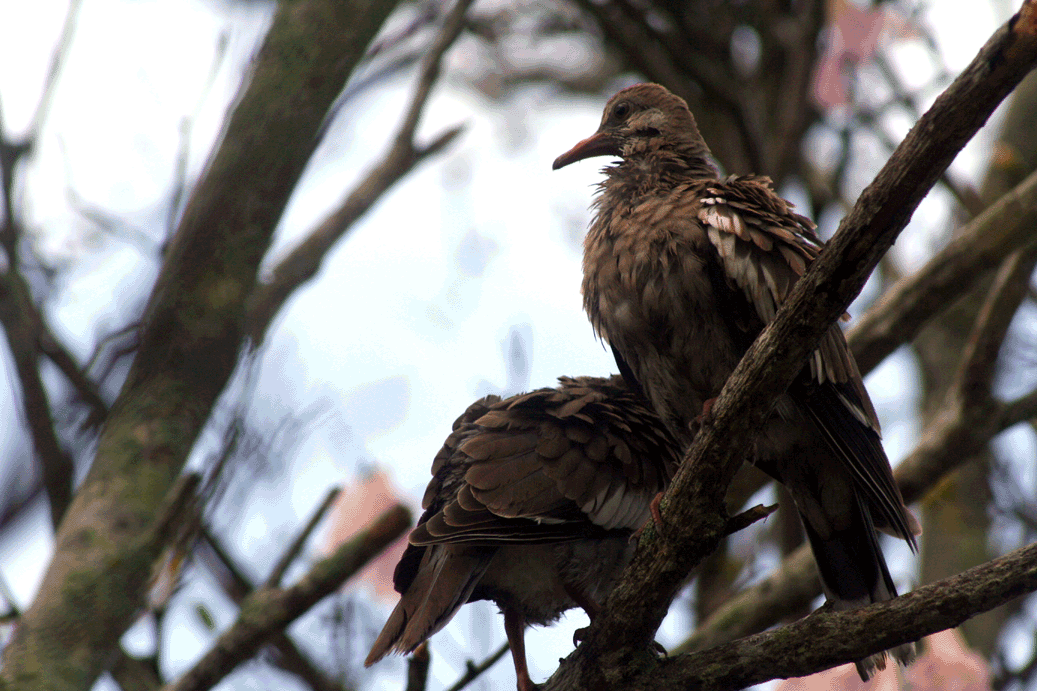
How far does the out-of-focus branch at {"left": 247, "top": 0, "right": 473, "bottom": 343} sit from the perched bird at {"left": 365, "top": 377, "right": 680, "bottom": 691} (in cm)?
127

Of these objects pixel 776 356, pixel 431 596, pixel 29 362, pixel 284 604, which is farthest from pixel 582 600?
pixel 29 362

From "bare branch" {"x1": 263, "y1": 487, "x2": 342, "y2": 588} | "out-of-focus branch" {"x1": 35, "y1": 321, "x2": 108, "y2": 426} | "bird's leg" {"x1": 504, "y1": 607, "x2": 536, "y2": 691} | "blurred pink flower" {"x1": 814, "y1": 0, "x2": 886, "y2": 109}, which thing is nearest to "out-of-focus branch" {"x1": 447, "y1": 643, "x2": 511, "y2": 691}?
"bird's leg" {"x1": 504, "y1": 607, "x2": 536, "y2": 691}

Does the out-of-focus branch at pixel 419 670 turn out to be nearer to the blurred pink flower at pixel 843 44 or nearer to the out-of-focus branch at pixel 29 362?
the out-of-focus branch at pixel 29 362

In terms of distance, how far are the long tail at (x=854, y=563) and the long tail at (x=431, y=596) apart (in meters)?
1.19

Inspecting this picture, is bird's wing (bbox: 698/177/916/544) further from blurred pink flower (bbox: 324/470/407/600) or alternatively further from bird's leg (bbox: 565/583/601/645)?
blurred pink flower (bbox: 324/470/407/600)

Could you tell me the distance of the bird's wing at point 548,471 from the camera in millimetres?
2643

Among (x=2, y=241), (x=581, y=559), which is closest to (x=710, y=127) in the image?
(x=581, y=559)

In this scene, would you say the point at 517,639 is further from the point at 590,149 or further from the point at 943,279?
the point at 943,279

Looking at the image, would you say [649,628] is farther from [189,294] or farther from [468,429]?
[189,294]

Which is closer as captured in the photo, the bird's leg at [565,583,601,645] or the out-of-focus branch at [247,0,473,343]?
the bird's leg at [565,583,601,645]

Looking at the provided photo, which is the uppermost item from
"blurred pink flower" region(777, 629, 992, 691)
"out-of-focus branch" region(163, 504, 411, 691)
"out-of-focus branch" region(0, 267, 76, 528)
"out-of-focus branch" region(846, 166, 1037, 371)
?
"out-of-focus branch" region(0, 267, 76, 528)

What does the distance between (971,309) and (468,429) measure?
190 inches

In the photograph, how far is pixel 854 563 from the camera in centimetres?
312

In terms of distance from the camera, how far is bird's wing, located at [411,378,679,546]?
2.64 m
